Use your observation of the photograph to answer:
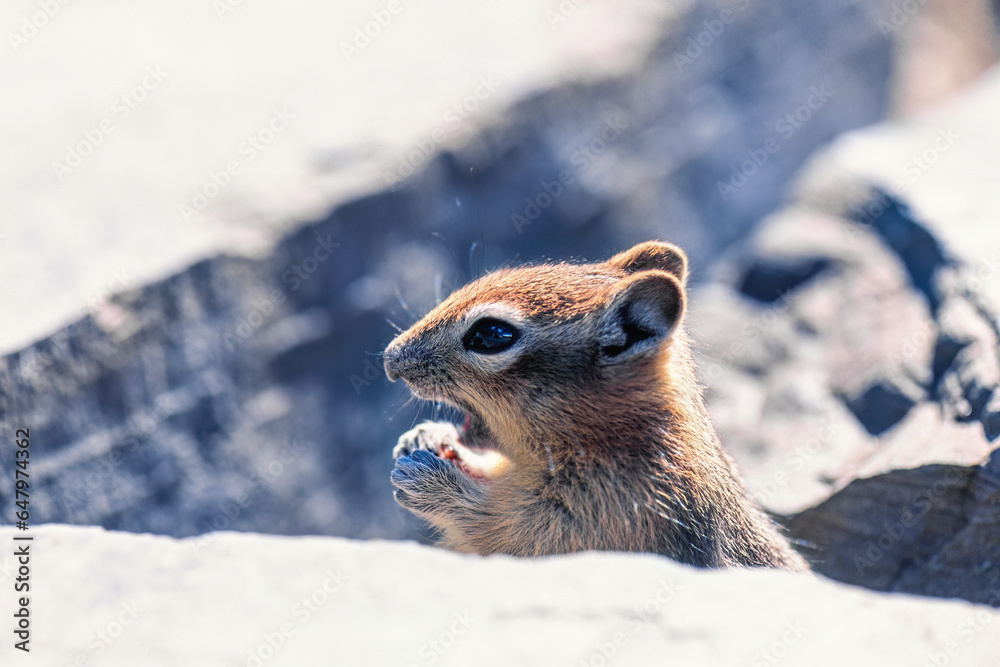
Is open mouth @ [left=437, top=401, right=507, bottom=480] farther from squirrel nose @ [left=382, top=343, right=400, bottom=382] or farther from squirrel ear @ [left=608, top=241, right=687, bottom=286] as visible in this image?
squirrel ear @ [left=608, top=241, right=687, bottom=286]

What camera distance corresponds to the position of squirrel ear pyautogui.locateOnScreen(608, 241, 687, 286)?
4.12 m

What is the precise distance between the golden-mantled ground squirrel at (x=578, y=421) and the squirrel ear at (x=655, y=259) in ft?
1.06

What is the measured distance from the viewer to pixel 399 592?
8.32 feet

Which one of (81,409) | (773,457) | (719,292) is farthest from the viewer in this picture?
(719,292)

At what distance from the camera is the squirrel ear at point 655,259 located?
4117mm

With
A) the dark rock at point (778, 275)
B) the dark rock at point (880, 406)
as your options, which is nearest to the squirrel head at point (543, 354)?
the dark rock at point (880, 406)

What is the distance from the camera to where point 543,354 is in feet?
11.9

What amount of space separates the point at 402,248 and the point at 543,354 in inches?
134

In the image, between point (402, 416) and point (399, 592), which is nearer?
point (399, 592)

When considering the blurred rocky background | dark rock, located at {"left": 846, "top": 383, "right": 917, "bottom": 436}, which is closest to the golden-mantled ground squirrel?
the blurred rocky background

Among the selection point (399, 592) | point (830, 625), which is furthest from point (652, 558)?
point (399, 592)

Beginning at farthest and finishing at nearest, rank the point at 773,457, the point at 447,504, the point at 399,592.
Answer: the point at 773,457 < the point at 447,504 < the point at 399,592

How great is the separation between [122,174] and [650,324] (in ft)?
13.7

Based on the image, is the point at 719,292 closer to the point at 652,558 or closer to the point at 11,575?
the point at 652,558
